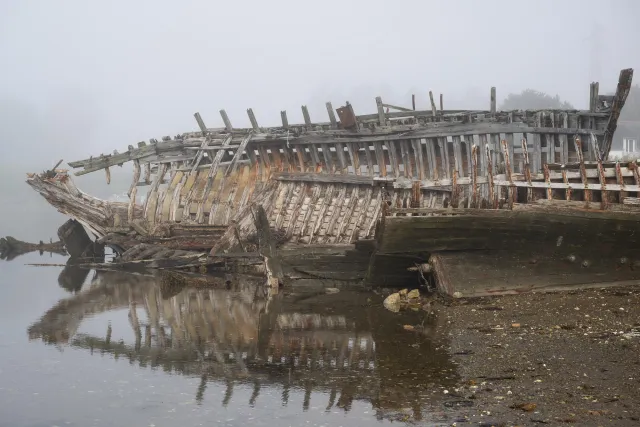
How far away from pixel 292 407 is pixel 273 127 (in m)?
16.0

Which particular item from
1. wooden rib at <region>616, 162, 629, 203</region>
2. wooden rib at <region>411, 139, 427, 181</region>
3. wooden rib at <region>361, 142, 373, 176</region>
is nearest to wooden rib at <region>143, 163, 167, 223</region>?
wooden rib at <region>361, 142, 373, 176</region>

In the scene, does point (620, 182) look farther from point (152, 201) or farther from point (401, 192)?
point (152, 201)

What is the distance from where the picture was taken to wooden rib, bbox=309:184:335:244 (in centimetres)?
1959

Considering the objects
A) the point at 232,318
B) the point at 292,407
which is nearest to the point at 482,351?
the point at 292,407

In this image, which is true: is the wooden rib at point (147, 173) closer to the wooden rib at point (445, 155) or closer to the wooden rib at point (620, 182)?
the wooden rib at point (445, 155)

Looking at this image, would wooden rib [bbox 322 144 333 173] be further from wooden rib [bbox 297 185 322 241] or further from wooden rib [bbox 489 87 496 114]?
wooden rib [bbox 489 87 496 114]

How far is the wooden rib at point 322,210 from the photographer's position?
19.6 m

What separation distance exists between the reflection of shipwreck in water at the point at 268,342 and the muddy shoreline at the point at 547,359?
505mm

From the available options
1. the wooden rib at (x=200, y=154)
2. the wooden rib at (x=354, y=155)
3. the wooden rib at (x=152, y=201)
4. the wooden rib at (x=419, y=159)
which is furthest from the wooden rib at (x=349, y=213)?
the wooden rib at (x=152, y=201)

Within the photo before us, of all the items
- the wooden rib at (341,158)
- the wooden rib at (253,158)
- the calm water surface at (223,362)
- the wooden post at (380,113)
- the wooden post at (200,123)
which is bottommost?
the calm water surface at (223,362)

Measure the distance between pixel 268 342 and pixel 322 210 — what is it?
28.7ft

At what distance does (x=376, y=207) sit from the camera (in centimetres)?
1875

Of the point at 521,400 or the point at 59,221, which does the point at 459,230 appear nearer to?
the point at 521,400

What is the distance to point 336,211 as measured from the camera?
19688 mm
